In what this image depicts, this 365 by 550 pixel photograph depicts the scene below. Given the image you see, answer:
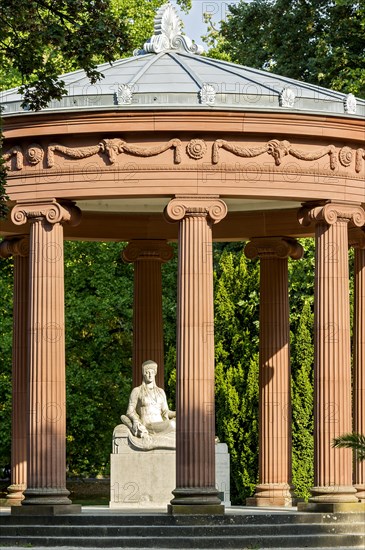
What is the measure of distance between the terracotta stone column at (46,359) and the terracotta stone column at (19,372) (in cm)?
568

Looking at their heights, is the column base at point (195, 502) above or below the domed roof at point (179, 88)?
below

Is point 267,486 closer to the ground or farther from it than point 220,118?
closer to the ground

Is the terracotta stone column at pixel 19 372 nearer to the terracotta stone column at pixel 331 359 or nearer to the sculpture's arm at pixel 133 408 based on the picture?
the sculpture's arm at pixel 133 408

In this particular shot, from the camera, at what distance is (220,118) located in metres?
38.2

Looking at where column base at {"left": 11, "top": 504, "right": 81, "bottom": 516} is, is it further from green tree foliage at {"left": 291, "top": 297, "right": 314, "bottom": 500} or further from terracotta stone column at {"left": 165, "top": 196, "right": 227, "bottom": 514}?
green tree foliage at {"left": 291, "top": 297, "right": 314, "bottom": 500}

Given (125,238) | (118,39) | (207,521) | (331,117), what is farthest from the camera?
(125,238)

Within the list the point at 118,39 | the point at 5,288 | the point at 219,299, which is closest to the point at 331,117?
the point at 118,39

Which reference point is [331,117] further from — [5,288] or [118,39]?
[5,288]

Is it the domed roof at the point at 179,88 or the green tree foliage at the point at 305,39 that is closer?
the domed roof at the point at 179,88

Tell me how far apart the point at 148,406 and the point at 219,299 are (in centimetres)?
2084

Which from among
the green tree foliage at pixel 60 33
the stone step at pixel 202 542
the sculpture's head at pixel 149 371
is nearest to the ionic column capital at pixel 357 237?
the sculpture's head at pixel 149 371

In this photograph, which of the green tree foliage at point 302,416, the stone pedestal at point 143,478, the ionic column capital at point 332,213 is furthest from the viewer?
the green tree foliage at point 302,416

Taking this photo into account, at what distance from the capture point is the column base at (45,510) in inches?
1465

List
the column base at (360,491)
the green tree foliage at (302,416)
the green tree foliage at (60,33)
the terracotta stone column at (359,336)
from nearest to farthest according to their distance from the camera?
the green tree foliage at (60,33)
the column base at (360,491)
the terracotta stone column at (359,336)
the green tree foliage at (302,416)
